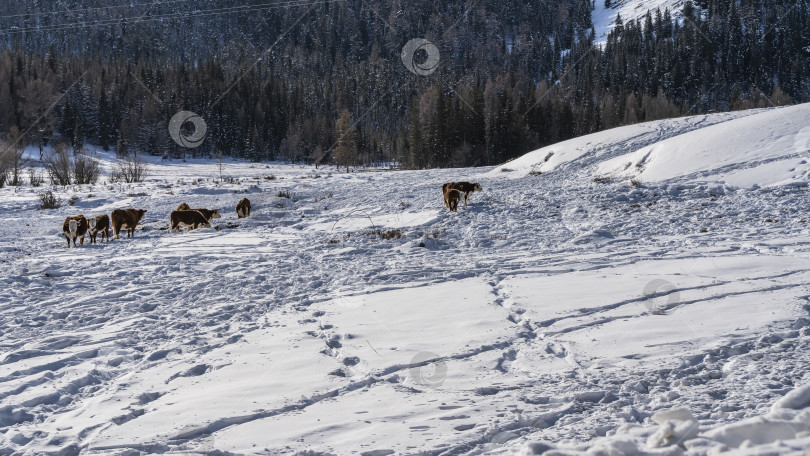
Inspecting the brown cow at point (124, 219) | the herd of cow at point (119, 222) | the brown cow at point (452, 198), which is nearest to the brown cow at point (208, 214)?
the herd of cow at point (119, 222)

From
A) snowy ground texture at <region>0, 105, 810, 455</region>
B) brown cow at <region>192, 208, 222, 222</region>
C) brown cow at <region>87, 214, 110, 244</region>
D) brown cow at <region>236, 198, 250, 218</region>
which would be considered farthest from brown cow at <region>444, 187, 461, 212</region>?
brown cow at <region>87, 214, 110, 244</region>

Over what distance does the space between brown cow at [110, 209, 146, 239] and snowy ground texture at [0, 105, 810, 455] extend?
4.18 feet

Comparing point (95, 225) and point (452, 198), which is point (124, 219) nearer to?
point (95, 225)

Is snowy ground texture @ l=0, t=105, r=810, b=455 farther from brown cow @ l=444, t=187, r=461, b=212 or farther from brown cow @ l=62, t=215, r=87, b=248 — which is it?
brown cow @ l=444, t=187, r=461, b=212

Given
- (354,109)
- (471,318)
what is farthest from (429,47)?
(471,318)

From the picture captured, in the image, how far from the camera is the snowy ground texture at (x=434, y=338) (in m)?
3.81

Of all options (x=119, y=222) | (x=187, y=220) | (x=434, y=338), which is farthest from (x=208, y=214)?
(x=434, y=338)

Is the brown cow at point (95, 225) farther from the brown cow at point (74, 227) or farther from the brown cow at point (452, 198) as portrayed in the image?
the brown cow at point (452, 198)

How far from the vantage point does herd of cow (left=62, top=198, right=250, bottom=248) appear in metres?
15.0

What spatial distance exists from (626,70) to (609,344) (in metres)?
156

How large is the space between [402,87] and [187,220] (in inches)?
5295

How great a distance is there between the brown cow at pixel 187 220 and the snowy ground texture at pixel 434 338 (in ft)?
7.24

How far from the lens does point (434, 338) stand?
19.9ft

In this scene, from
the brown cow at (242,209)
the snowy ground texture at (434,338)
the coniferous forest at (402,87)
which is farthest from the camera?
the coniferous forest at (402,87)
